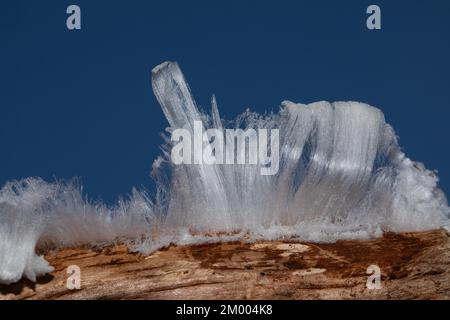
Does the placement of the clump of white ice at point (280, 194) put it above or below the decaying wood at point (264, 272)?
above

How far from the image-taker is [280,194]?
3.97 m

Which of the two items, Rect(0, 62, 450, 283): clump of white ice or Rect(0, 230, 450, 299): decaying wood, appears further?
Rect(0, 62, 450, 283): clump of white ice

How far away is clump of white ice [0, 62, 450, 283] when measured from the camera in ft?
12.8

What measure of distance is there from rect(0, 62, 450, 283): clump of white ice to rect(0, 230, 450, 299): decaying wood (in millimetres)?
80

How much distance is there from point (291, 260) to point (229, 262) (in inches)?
12.1

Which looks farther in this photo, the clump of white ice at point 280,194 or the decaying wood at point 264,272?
the clump of white ice at point 280,194

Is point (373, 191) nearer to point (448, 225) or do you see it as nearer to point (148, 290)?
point (448, 225)

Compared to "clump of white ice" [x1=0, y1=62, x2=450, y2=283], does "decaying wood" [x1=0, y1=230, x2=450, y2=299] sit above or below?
below

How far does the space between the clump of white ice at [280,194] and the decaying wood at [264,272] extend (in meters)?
0.08

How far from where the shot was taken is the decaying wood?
12.0 ft

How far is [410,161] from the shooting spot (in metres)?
4.02

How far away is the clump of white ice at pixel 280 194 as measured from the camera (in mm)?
3916

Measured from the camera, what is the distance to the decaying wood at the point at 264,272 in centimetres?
367
